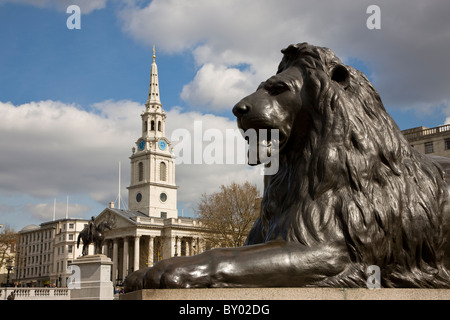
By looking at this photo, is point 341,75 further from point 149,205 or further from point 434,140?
point 149,205

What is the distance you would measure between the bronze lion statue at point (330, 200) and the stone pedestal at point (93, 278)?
29221mm

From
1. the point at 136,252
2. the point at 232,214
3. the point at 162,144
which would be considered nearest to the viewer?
the point at 232,214

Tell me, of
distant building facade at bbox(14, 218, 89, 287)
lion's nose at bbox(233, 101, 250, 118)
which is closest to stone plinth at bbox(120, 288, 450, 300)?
lion's nose at bbox(233, 101, 250, 118)

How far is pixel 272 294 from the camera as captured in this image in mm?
2850

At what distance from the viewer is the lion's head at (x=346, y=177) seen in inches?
132

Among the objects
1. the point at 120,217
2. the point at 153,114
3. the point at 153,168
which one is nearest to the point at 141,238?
the point at 120,217

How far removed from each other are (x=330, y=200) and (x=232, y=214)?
38.3 metres

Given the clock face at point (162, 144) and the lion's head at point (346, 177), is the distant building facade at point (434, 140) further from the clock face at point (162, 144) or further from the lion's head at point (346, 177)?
the clock face at point (162, 144)

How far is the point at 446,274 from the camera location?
3.84 metres

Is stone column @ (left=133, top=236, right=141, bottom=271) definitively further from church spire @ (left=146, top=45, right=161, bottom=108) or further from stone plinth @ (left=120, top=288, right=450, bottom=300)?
stone plinth @ (left=120, top=288, right=450, bottom=300)

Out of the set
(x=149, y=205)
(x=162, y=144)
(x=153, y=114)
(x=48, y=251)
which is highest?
(x=153, y=114)

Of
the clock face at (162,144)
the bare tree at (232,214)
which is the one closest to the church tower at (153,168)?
the clock face at (162,144)
